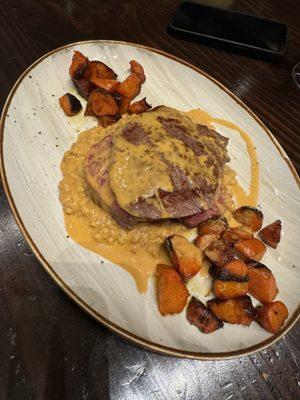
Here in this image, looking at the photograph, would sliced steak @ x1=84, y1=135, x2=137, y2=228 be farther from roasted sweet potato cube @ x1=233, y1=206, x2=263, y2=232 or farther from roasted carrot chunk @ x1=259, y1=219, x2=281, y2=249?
roasted carrot chunk @ x1=259, y1=219, x2=281, y2=249

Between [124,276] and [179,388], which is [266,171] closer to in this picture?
[124,276]

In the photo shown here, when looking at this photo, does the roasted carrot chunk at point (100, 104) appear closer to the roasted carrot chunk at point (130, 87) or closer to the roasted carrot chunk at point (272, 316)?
the roasted carrot chunk at point (130, 87)

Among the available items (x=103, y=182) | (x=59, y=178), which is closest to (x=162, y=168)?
(x=103, y=182)

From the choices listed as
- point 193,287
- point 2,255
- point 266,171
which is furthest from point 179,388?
point 266,171

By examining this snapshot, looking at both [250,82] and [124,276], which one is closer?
[124,276]

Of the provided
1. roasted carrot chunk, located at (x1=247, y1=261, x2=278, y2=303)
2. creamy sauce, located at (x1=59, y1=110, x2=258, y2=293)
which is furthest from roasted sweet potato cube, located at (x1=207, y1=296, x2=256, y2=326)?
creamy sauce, located at (x1=59, y1=110, x2=258, y2=293)

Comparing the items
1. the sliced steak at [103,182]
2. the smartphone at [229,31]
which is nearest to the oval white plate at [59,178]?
the sliced steak at [103,182]
